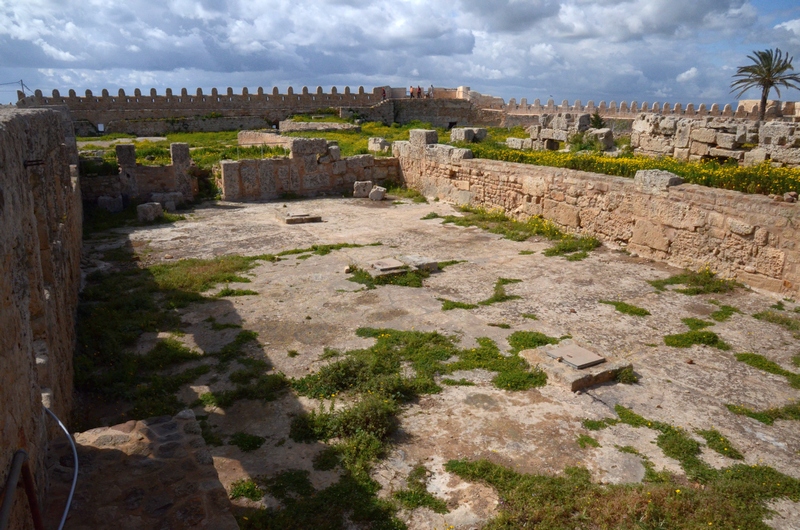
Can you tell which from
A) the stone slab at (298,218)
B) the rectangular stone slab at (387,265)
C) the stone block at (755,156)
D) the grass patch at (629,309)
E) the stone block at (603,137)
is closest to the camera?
the grass patch at (629,309)

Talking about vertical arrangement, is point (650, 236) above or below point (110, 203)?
above

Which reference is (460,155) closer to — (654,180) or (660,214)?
(654,180)

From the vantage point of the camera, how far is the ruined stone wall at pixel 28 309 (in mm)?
2916

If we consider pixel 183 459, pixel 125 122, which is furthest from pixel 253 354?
pixel 125 122

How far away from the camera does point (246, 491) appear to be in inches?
173

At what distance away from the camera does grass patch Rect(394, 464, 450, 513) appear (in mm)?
4277

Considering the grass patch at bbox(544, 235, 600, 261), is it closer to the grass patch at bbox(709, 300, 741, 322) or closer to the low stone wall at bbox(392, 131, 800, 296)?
the low stone wall at bbox(392, 131, 800, 296)

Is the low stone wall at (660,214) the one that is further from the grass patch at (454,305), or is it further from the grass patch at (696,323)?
the grass patch at (454,305)

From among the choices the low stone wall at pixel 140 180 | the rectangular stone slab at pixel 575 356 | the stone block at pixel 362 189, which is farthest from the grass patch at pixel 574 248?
the low stone wall at pixel 140 180

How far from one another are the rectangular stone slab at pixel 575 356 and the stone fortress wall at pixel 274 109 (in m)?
31.7

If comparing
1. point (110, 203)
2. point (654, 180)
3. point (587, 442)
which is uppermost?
point (654, 180)

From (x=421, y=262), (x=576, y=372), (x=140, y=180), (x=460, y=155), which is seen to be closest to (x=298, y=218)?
(x=460, y=155)

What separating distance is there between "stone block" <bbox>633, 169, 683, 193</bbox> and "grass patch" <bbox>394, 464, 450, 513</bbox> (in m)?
7.81

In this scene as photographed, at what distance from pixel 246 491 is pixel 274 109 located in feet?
116
